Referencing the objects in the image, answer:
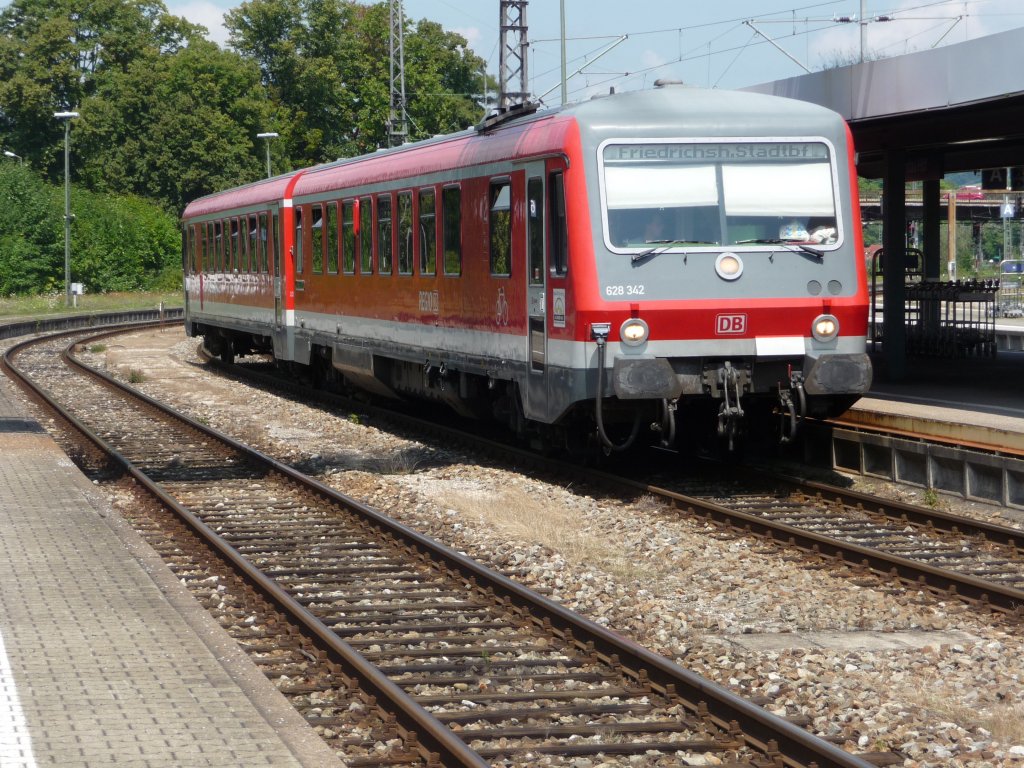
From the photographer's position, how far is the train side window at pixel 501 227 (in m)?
13.9

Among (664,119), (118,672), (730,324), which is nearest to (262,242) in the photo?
(664,119)

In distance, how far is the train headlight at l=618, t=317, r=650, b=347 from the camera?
12289mm

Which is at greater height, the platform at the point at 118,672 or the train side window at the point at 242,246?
the train side window at the point at 242,246

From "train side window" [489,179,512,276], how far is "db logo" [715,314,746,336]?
2282mm

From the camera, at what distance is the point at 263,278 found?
24.5 meters

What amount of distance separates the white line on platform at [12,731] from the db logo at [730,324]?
23.2 feet

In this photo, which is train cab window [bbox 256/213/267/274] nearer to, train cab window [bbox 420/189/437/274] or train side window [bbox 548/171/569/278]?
train cab window [bbox 420/189/437/274]

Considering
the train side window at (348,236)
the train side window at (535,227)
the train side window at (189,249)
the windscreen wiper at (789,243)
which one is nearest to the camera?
the windscreen wiper at (789,243)

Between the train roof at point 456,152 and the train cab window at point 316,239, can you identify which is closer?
the train roof at point 456,152

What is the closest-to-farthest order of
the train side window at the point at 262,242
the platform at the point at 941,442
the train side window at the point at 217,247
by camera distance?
the platform at the point at 941,442 → the train side window at the point at 262,242 → the train side window at the point at 217,247

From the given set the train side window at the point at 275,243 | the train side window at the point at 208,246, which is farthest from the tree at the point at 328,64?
the train side window at the point at 275,243

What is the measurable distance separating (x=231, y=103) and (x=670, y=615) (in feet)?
258

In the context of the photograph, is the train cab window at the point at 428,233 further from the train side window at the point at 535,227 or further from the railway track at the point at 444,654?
the railway track at the point at 444,654

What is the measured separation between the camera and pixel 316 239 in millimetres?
21625
